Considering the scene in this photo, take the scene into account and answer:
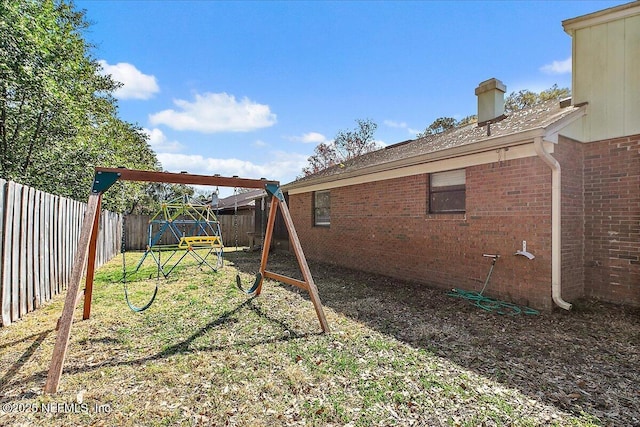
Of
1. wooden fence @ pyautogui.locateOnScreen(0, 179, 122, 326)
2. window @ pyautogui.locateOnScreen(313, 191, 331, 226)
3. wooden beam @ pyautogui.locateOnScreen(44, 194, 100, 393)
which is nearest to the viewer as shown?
wooden beam @ pyautogui.locateOnScreen(44, 194, 100, 393)

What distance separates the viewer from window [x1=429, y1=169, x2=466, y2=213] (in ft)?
20.7

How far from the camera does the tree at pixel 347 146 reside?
1125 inches

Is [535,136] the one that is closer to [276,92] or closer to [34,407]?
[34,407]

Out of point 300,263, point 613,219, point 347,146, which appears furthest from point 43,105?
point 347,146

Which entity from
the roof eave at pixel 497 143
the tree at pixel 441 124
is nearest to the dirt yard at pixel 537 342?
the roof eave at pixel 497 143

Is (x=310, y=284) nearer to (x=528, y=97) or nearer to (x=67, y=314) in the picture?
(x=67, y=314)

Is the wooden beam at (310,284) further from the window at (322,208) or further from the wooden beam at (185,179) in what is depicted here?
the window at (322,208)

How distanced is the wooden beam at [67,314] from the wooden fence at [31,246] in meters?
1.82

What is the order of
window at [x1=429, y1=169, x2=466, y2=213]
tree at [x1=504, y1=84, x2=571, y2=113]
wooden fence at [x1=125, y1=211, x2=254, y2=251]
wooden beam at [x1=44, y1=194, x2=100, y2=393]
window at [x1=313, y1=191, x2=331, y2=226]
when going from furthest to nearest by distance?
tree at [x1=504, y1=84, x2=571, y2=113]
wooden fence at [x1=125, y1=211, x2=254, y2=251]
window at [x1=313, y1=191, x2=331, y2=226]
window at [x1=429, y1=169, x2=466, y2=213]
wooden beam at [x1=44, y1=194, x2=100, y2=393]

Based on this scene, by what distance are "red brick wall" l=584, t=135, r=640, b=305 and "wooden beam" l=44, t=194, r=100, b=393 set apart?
24.0 feet

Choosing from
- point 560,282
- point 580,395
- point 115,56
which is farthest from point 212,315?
point 115,56

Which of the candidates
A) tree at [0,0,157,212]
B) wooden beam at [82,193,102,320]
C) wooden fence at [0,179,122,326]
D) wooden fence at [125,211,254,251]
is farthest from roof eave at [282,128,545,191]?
wooden fence at [125,211,254,251]

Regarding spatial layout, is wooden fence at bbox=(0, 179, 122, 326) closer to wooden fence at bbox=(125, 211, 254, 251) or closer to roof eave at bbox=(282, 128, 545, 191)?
roof eave at bbox=(282, 128, 545, 191)

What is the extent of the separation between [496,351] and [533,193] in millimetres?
2748
